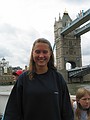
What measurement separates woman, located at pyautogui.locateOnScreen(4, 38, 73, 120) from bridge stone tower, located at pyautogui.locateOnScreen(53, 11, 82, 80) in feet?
128

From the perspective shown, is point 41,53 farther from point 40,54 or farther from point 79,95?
point 79,95

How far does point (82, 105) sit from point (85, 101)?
4cm

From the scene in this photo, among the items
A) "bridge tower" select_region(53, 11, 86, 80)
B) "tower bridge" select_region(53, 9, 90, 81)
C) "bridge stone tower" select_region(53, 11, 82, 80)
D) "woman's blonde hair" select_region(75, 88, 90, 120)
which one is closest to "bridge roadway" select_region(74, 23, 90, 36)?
"tower bridge" select_region(53, 9, 90, 81)

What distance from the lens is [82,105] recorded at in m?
1.45

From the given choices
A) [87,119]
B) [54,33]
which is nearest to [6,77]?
[54,33]

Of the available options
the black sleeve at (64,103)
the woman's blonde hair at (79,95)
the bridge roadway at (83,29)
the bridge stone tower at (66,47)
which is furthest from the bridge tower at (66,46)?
the black sleeve at (64,103)

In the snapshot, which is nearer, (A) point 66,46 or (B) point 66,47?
(B) point 66,47

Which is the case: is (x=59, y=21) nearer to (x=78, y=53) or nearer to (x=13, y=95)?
(x=78, y=53)

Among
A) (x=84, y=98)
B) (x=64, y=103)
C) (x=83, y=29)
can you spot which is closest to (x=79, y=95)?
(x=84, y=98)

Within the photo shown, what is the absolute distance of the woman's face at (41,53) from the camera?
109cm

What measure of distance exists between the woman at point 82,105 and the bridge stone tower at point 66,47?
38683 mm

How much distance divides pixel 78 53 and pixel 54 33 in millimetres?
5841

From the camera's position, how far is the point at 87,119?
1448 mm

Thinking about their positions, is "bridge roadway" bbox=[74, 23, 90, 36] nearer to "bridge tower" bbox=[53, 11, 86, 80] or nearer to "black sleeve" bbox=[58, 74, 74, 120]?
"bridge tower" bbox=[53, 11, 86, 80]
